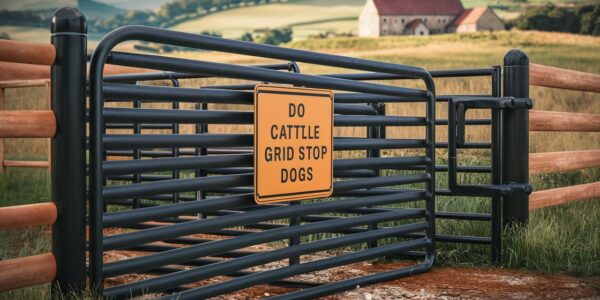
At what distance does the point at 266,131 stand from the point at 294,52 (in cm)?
57

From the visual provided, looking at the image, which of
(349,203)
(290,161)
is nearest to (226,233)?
(349,203)

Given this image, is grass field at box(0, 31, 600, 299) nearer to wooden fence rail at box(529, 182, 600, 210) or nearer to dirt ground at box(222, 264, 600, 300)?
wooden fence rail at box(529, 182, 600, 210)

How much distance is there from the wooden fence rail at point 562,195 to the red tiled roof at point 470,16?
63344 millimetres

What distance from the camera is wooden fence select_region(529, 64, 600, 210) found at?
673cm

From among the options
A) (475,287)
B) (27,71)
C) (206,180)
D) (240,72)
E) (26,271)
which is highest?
(27,71)

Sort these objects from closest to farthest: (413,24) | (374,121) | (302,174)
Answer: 1. (302,174)
2. (374,121)
3. (413,24)

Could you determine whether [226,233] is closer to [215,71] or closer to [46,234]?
[46,234]

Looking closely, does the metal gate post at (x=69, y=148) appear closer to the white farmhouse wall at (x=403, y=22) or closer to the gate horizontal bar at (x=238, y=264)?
the gate horizontal bar at (x=238, y=264)

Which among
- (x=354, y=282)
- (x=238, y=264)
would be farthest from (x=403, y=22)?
(x=238, y=264)

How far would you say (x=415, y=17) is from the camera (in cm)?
7756

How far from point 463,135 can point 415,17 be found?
73484mm

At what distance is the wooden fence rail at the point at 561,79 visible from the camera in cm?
664

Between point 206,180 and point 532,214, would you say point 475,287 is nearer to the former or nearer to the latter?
point 206,180

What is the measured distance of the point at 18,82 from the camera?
9.68 meters
